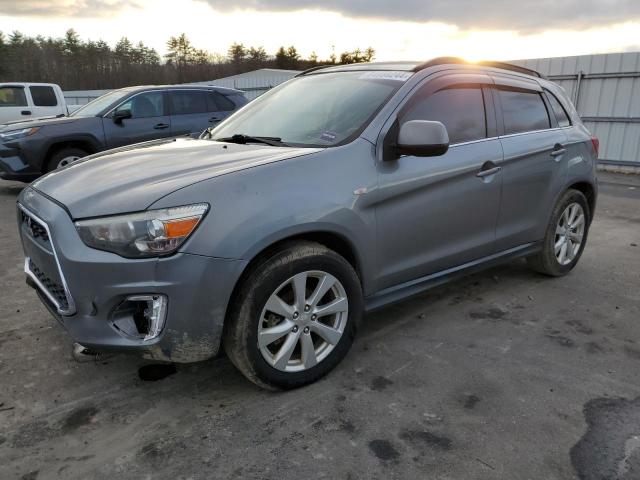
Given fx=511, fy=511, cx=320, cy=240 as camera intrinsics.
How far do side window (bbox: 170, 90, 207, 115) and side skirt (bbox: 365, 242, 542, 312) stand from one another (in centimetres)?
665

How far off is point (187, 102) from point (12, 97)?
6092 mm

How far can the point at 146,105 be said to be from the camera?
28.2ft

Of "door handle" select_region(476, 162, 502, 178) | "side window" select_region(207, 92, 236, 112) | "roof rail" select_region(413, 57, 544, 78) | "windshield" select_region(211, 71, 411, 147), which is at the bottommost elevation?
"door handle" select_region(476, 162, 502, 178)

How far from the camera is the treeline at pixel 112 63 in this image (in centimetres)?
5497

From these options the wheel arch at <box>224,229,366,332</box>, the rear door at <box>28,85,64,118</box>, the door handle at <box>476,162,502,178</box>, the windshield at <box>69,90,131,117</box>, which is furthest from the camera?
the rear door at <box>28,85,64,118</box>

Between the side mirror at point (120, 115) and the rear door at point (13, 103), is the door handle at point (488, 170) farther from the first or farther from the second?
the rear door at point (13, 103)

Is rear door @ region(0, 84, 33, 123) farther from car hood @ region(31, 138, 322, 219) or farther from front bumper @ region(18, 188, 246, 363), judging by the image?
front bumper @ region(18, 188, 246, 363)

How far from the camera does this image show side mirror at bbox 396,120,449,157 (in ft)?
9.42

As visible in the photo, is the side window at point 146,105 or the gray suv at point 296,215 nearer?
the gray suv at point 296,215

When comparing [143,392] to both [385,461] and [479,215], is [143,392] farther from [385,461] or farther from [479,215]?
[479,215]

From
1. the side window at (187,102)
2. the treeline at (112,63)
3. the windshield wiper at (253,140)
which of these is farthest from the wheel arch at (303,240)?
the treeline at (112,63)

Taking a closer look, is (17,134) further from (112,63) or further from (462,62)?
(112,63)

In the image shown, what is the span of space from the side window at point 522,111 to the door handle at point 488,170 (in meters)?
0.38

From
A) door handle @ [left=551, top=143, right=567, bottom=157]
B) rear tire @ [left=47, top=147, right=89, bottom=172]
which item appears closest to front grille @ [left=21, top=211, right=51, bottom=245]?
door handle @ [left=551, top=143, right=567, bottom=157]
